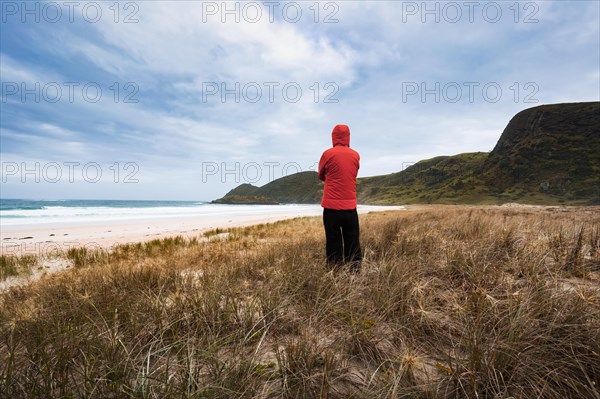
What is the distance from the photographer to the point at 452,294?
2.74m

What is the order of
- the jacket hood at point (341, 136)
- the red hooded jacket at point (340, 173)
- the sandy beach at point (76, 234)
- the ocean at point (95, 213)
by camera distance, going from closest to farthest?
the red hooded jacket at point (340, 173), the jacket hood at point (341, 136), the sandy beach at point (76, 234), the ocean at point (95, 213)

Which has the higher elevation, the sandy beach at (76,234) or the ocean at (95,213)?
the ocean at (95,213)

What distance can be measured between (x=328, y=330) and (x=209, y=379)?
37.1 inches

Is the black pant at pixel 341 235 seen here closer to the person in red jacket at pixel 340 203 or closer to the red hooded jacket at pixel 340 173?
the person in red jacket at pixel 340 203

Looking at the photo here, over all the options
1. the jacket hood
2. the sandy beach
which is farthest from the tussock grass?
the jacket hood

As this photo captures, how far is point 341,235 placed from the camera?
13.5 ft

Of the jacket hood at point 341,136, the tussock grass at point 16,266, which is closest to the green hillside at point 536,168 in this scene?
the jacket hood at point 341,136

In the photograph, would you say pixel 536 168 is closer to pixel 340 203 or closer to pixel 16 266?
pixel 340 203

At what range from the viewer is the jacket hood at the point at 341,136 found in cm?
420

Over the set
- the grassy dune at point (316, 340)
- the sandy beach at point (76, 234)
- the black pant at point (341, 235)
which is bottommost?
the sandy beach at point (76, 234)

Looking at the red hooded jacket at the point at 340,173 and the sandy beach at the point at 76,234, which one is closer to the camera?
the red hooded jacket at the point at 340,173

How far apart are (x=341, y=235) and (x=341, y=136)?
1540mm

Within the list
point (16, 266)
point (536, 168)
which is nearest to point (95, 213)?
point (16, 266)

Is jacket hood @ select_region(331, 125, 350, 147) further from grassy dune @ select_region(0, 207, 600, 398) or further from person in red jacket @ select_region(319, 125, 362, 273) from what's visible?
grassy dune @ select_region(0, 207, 600, 398)
